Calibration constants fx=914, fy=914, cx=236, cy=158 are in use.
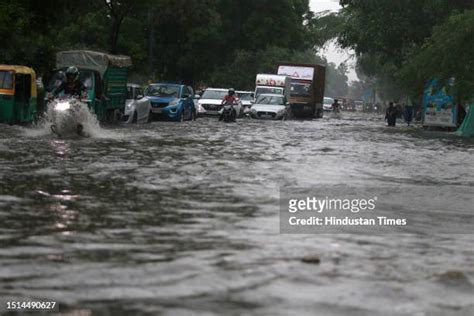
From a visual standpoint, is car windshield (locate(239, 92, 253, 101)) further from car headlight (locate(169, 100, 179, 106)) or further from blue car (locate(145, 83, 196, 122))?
car headlight (locate(169, 100, 179, 106))

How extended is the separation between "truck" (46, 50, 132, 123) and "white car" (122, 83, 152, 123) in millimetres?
399

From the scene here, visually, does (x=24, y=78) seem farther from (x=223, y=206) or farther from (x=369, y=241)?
(x=369, y=241)

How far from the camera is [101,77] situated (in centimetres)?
3084

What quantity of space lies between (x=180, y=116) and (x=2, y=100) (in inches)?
→ 483

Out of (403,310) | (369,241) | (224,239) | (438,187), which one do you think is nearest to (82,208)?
(224,239)

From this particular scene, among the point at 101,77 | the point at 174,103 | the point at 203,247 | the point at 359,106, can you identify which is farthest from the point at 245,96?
the point at 359,106

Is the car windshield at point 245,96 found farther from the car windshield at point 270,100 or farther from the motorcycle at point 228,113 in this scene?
the motorcycle at point 228,113

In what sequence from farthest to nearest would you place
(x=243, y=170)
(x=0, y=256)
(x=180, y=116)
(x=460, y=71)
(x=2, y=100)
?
1. (x=180, y=116)
2. (x=460, y=71)
3. (x=2, y=100)
4. (x=243, y=170)
5. (x=0, y=256)

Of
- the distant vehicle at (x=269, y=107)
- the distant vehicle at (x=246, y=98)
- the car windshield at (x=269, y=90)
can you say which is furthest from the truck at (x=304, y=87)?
the distant vehicle at (x=269, y=107)

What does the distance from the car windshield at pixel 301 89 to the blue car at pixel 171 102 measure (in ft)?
51.2

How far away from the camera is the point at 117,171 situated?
565 inches

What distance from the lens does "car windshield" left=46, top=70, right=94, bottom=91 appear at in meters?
28.6

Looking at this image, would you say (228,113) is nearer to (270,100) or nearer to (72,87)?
(270,100)

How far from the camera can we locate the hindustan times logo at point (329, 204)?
10.8 m
